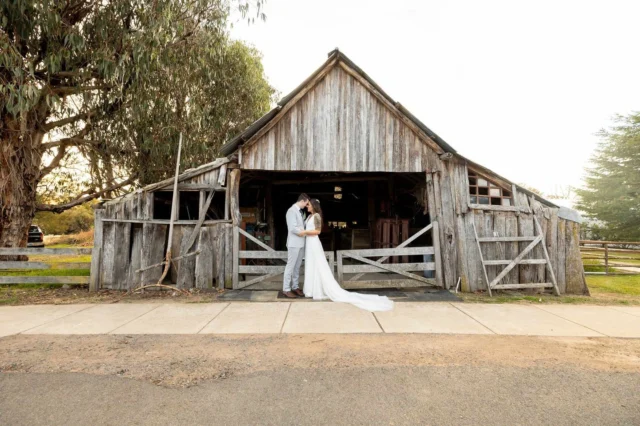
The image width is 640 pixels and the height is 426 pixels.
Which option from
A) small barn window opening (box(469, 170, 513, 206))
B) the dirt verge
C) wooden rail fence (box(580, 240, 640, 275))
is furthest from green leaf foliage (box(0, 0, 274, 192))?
wooden rail fence (box(580, 240, 640, 275))

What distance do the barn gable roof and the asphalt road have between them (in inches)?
226

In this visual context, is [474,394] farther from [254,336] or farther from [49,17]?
[49,17]

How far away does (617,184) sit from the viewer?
26609 mm

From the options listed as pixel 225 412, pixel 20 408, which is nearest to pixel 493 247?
pixel 225 412

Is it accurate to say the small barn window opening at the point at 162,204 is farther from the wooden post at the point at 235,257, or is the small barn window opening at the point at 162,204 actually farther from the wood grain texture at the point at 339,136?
the wood grain texture at the point at 339,136

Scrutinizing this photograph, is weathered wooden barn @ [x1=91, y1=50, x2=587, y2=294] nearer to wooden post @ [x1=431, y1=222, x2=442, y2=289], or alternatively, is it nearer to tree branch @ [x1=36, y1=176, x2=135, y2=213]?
wooden post @ [x1=431, y1=222, x2=442, y2=289]

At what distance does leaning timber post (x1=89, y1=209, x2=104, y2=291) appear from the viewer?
780 cm

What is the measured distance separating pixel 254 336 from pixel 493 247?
619 centimetres

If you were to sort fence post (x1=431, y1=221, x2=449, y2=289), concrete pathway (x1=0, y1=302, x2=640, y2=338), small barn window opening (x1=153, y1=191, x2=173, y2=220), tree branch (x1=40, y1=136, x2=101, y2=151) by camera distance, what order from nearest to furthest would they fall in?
concrete pathway (x1=0, y1=302, x2=640, y2=338) < fence post (x1=431, y1=221, x2=449, y2=289) < small barn window opening (x1=153, y1=191, x2=173, y2=220) < tree branch (x1=40, y1=136, x2=101, y2=151)

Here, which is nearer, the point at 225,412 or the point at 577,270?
the point at 225,412

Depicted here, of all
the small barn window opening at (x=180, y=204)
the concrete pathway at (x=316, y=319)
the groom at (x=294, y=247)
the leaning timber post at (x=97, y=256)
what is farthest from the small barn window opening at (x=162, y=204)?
the groom at (x=294, y=247)

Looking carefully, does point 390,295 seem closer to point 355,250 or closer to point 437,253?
point 355,250

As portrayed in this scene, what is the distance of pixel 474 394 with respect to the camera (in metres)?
3.14

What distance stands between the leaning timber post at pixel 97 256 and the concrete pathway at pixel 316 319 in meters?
1.22
